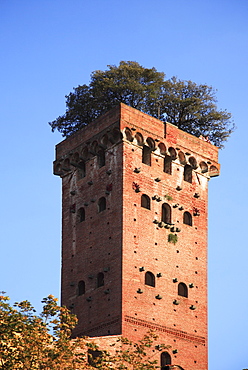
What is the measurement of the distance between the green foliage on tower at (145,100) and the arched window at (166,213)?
18.6 feet

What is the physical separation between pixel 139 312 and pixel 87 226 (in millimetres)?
5540

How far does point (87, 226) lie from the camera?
2156 inches

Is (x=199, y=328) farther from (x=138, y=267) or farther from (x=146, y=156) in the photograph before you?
(x=146, y=156)

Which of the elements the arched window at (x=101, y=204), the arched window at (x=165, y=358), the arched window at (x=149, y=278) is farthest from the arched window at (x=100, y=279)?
the arched window at (x=165, y=358)

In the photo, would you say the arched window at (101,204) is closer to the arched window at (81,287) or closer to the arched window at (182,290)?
the arched window at (81,287)

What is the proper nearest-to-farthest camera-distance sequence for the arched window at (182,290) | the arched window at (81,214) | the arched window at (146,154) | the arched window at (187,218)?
the arched window at (182,290)
the arched window at (146,154)
the arched window at (81,214)
the arched window at (187,218)

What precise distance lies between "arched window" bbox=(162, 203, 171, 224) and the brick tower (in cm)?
5

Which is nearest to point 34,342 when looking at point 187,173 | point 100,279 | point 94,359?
point 94,359

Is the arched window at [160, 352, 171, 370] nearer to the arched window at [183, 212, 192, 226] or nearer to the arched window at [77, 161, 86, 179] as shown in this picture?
the arched window at [183, 212, 192, 226]

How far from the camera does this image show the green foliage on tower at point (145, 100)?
58.1 metres

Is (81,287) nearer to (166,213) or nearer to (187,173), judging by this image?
(166,213)

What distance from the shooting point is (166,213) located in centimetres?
5512

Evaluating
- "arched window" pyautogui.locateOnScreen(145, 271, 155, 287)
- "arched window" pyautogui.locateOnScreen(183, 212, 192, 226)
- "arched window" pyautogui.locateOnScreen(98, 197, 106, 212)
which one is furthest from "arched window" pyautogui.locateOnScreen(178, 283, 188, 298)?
"arched window" pyautogui.locateOnScreen(98, 197, 106, 212)

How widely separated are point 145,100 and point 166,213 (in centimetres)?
660
